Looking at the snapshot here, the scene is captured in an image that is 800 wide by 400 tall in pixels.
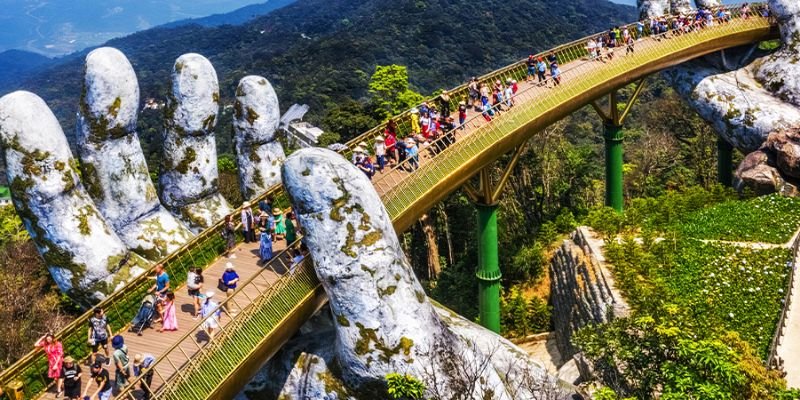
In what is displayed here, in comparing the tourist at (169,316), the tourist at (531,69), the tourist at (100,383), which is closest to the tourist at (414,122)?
the tourist at (531,69)

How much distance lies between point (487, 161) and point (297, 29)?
160051 mm

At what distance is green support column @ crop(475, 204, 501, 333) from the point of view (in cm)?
2291

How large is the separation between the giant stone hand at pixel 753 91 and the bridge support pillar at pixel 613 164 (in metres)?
4.99

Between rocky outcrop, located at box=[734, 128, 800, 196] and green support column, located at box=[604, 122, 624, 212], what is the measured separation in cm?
492

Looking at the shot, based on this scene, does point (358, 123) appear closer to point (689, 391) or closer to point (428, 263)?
point (428, 263)

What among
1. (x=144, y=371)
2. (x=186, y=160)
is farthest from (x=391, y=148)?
(x=144, y=371)

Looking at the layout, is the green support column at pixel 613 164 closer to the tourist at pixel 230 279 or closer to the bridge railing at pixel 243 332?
the bridge railing at pixel 243 332

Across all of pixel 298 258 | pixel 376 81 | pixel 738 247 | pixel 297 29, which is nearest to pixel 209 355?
pixel 298 258

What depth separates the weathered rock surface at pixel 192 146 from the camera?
1734cm

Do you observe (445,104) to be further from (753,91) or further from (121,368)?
(753,91)

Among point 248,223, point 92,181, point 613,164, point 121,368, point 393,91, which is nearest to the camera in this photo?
point 121,368

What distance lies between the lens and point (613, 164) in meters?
31.1

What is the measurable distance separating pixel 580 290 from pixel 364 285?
11.8 meters

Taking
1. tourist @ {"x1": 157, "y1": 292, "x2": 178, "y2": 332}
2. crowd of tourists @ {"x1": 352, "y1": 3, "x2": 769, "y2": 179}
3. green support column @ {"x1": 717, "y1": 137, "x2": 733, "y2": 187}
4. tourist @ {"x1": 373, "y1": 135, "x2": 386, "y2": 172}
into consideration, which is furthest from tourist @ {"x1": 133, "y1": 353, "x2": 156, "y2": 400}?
green support column @ {"x1": 717, "y1": 137, "x2": 733, "y2": 187}
